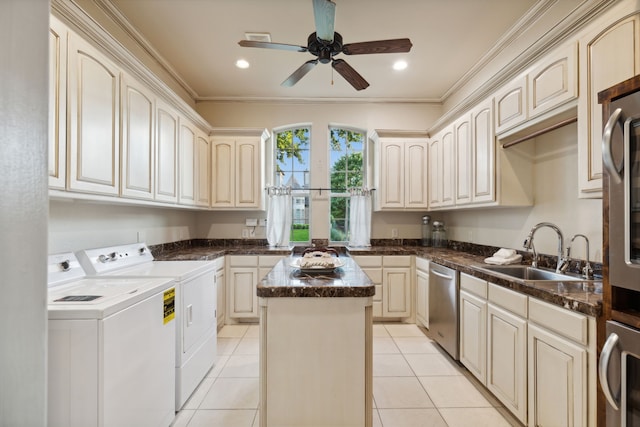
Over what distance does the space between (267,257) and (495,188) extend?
2.51 metres

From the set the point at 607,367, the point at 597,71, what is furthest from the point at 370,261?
the point at 597,71

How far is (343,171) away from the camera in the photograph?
4.30m

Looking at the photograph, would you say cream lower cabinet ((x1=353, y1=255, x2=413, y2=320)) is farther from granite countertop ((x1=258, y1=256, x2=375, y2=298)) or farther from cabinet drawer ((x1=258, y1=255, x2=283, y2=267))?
granite countertop ((x1=258, y1=256, x2=375, y2=298))

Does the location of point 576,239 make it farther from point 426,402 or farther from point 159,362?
point 159,362

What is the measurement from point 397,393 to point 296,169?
305 cm

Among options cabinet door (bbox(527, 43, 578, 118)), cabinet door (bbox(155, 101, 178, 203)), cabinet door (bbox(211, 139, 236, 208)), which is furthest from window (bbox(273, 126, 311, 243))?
cabinet door (bbox(527, 43, 578, 118))

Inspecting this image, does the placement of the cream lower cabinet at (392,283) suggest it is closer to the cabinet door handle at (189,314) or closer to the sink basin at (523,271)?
the sink basin at (523,271)

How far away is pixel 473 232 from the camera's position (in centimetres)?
339

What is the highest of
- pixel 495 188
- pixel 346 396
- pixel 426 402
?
pixel 495 188

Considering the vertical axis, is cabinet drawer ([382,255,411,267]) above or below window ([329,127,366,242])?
below

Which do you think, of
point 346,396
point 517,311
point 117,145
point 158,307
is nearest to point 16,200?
point 158,307

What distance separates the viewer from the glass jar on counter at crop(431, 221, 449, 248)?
13.0ft

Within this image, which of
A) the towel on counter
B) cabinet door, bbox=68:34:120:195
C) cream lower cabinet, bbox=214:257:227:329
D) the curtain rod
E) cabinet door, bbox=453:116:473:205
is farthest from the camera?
cream lower cabinet, bbox=214:257:227:329

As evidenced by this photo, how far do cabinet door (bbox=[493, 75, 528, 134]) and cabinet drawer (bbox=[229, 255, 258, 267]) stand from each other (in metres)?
2.85
